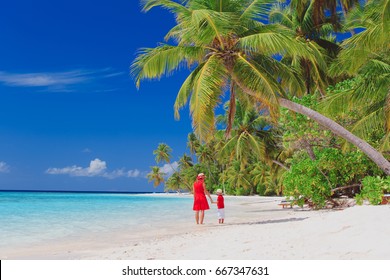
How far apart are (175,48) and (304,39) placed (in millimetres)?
10261

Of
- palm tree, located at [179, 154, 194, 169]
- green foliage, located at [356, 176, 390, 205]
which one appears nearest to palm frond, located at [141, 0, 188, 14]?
green foliage, located at [356, 176, 390, 205]

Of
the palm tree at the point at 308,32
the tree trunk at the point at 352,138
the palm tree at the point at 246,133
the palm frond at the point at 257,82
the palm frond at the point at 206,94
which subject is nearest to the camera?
the tree trunk at the point at 352,138

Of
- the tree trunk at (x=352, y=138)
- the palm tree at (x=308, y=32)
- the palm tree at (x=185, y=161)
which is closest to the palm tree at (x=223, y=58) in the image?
the tree trunk at (x=352, y=138)

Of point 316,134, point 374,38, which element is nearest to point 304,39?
point 316,134

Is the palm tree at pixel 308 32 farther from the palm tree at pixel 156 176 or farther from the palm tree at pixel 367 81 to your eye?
the palm tree at pixel 156 176

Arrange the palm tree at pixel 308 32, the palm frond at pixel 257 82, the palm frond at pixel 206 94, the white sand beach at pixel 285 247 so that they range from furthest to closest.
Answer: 1. the palm tree at pixel 308 32
2. the palm frond at pixel 257 82
3. the palm frond at pixel 206 94
4. the white sand beach at pixel 285 247

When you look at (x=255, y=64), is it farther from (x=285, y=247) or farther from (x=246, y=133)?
(x=246, y=133)

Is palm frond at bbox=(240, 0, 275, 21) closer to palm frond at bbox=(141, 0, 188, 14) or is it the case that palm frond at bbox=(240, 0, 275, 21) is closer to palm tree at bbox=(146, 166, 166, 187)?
palm frond at bbox=(141, 0, 188, 14)

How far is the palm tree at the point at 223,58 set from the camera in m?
11.1

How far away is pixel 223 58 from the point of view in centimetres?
1191

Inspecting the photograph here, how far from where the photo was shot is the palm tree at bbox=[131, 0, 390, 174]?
11.1 m

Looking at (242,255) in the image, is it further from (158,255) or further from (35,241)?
(35,241)

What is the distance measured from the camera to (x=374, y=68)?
40.8 ft

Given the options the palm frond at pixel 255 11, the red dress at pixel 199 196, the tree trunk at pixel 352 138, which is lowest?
the red dress at pixel 199 196
